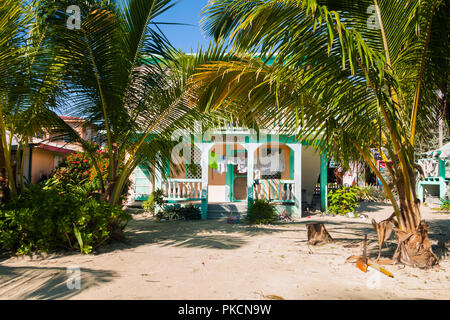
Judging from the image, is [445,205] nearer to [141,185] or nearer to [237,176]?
[237,176]

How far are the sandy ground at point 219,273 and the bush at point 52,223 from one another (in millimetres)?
265

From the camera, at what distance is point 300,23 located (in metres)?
3.64

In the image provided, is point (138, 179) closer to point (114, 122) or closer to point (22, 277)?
point (114, 122)

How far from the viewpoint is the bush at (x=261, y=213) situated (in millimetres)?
9039

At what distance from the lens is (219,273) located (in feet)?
14.1

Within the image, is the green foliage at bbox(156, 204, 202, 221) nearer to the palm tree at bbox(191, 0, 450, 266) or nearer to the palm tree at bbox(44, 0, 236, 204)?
the palm tree at bbox(44, 0, 236, 204)

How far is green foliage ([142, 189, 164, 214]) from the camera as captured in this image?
10.0 metres

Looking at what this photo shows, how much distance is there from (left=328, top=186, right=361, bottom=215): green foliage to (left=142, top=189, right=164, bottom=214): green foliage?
19.0ft

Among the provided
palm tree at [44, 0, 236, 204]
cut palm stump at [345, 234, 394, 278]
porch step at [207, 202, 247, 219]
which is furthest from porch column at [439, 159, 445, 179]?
palm tree at [44, 0, 236, 204]

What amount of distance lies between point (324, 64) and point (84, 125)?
4720 mm

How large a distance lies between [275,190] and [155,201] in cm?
401

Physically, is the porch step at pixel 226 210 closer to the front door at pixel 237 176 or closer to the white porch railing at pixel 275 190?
the white porch railing at pixel 275 190
